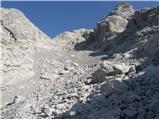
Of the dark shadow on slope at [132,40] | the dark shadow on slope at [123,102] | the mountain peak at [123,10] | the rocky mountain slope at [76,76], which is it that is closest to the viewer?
the dark shadow on slope at [123,102]

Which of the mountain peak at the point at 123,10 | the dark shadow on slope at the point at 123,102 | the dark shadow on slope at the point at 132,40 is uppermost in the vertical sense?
the mountain peak at the point at 123,10

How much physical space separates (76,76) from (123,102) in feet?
32.0

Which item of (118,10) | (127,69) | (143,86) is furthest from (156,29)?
(118,10)

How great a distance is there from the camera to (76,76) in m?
25.2

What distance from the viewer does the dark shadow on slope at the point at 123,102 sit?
47.0ft

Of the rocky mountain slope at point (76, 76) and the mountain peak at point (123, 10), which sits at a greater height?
the mountain peak at point (123, 10)

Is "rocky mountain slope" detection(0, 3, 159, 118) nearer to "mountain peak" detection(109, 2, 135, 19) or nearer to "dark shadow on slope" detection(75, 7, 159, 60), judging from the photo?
"dark shadow on slope" detection(75, 7, 159, 60)

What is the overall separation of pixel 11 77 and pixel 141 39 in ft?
40.9

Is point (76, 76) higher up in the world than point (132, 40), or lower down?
lower down

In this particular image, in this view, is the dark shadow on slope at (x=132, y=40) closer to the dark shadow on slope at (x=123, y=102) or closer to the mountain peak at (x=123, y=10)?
the dark shadow on slope at (x=123, y=102)

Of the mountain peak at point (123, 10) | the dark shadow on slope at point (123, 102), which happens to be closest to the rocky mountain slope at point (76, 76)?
the dark shadow on slope at point (123, 102)

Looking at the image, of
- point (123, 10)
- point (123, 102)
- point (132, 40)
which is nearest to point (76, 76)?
point (123, 102)

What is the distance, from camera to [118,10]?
208ft

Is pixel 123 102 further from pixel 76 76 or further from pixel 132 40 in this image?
pixel 132 40
